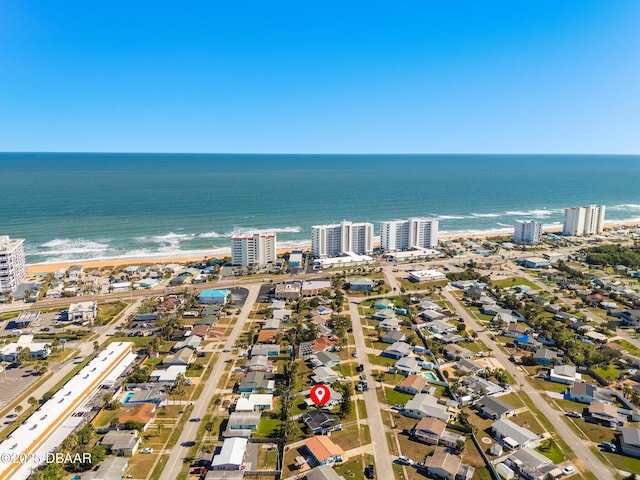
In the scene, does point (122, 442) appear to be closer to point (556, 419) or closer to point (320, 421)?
point (320, 421)

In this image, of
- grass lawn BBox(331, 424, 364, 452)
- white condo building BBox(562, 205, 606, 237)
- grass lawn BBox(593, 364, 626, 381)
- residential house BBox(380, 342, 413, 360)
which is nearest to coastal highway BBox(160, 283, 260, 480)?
grass lawn BBox(331, 424, 364, 452)

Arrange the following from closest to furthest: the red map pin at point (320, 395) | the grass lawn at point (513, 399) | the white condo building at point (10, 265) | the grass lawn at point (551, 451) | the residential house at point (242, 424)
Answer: the grass lawn at point (551, 451)
the residential house at point (242, 424)
the red map pin at point (320, 395)
the grass lawn at point (513, 399)
the white condo building at point (10, 265)

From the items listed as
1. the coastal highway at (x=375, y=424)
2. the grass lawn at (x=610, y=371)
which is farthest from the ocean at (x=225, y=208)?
the grass lawn at (x=610, y=371)

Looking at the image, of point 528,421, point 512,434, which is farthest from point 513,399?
point 512,434

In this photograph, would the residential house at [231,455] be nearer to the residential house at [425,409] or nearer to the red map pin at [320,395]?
the red map pin at [320,395]

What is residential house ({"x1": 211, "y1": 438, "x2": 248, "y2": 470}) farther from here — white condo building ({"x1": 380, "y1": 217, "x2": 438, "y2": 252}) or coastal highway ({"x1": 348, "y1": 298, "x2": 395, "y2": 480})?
white condo building ({"x1": 380, "y1": 217, "x2": 438, "y2": 252})

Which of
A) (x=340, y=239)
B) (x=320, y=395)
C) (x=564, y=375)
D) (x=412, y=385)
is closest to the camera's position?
(x=320, y=395)
